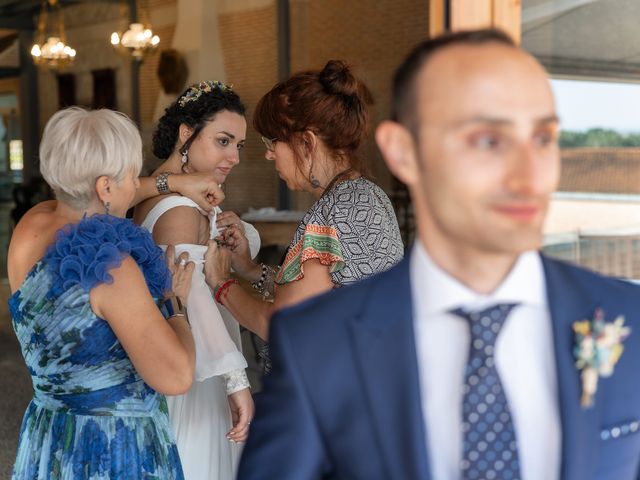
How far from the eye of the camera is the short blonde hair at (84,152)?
2428 mm

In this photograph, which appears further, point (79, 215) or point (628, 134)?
point (628, 134)

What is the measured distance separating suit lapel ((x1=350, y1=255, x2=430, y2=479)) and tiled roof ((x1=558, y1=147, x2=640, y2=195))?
203 centimetres

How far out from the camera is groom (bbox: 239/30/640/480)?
112cm

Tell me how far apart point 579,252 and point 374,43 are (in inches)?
316

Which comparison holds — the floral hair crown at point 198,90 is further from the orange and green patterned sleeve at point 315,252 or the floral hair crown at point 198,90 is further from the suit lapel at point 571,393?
the suit lapel at point 571,393

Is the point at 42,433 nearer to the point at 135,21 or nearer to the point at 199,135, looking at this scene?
the point at 199,135

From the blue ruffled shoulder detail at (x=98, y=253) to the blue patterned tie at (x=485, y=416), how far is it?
1373 mm

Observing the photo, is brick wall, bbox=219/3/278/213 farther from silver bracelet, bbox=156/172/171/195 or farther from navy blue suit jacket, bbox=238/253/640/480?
navy blue suit jacket, bbox=238/253/640/480

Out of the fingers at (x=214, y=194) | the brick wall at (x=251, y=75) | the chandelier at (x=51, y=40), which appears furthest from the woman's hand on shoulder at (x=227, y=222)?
the chandelier at (x=51, y=40)

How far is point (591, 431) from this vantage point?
1.16 metres

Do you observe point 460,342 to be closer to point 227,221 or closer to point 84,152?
point 84,152

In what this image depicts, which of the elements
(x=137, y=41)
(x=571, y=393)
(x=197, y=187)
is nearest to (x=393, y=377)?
(x=571, y=393)

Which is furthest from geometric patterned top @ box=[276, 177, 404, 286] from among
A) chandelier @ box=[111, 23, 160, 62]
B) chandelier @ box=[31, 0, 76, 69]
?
chandelier @ box=[31, 0, 76, 69]

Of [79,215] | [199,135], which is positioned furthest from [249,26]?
[79,215]
